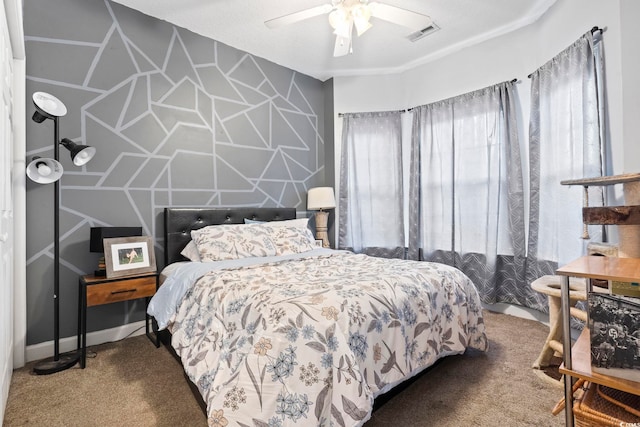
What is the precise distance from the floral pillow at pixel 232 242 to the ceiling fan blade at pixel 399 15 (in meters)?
1.94

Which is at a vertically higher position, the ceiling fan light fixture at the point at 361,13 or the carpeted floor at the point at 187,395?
the ceiling fan light fixture at the point at 361,13

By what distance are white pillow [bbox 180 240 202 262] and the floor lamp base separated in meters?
1.00

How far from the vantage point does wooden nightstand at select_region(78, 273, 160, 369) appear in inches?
86.5

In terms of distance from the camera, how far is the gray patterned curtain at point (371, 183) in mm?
4035

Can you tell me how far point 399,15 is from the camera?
7.21ft

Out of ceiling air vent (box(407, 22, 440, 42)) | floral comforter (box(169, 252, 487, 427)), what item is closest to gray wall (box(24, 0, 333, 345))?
floral comforter (box(169, 252, 487, 427))

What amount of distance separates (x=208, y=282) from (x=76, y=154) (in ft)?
4.42

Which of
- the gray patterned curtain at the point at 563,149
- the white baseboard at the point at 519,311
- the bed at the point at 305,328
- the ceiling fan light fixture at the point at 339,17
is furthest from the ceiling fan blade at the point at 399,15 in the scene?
the white baseboard at the point at 519,311

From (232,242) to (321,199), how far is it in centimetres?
143

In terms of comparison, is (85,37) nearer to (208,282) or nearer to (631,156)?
(208,282)

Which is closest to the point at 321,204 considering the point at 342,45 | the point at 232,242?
the point at 232,242

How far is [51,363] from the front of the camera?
7.05 feet

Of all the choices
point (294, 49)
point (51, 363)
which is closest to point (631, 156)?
point (294, 49)

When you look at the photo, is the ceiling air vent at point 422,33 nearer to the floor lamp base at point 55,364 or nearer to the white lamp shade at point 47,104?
the white lamp shade at point 47,104
